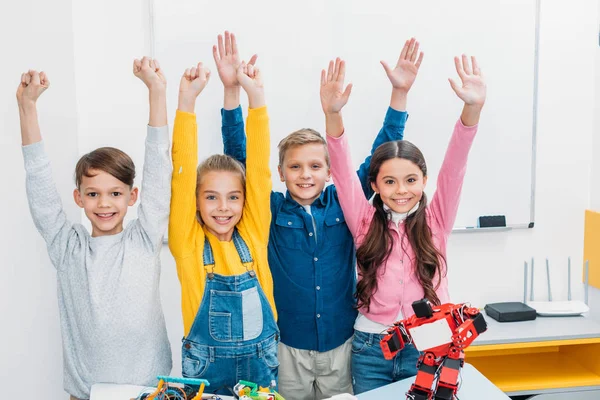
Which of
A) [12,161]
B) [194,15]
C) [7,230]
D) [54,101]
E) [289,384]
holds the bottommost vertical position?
[289,384]

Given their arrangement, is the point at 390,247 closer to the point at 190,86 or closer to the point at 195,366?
the point at 195,366

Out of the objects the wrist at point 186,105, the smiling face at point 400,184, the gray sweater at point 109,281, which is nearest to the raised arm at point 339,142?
the smiling face at point 400,184

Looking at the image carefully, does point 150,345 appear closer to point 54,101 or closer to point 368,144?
point 54,101

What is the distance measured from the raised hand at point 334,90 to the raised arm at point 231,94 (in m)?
0.26

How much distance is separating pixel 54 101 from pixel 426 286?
1638mm

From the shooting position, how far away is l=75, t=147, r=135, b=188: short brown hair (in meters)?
1.75

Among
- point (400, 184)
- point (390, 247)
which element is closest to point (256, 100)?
point (400, 184)

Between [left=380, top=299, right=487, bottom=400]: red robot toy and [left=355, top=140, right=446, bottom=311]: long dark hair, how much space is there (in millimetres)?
344

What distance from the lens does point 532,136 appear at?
2.86 metres

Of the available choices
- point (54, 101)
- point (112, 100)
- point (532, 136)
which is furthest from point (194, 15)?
point (532, 136)

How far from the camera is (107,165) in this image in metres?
1.75

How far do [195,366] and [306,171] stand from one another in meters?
0.75

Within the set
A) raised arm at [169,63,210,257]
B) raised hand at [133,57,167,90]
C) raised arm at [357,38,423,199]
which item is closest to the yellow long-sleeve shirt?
raised arm at [169,63,210,257]

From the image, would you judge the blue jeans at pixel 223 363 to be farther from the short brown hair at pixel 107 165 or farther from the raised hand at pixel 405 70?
the raised hand at pixel 405 70
